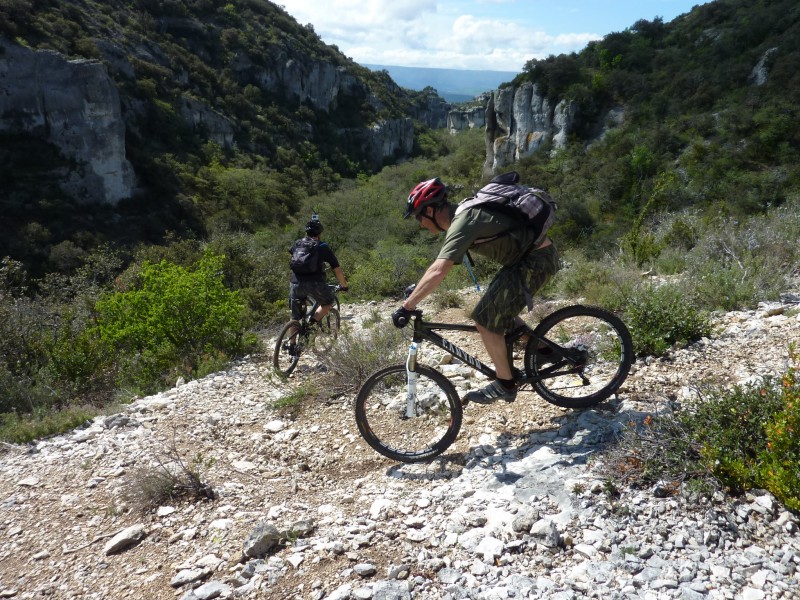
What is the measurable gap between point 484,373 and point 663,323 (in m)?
1.95

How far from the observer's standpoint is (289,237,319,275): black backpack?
233 inches

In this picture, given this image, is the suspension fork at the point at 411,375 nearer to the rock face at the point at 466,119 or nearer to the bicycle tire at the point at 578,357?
the bicycle tire at the point at 578,357

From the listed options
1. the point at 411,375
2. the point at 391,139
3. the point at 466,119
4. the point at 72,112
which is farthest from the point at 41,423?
the point at 466,119

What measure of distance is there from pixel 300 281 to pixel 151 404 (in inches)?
86.5

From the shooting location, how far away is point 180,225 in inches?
1435

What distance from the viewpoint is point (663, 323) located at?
422 cm

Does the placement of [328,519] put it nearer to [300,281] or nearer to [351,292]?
[300,281]

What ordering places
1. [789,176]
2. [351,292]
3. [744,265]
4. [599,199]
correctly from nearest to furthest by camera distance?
[744,265], [351,292], [789,176], [599,199]

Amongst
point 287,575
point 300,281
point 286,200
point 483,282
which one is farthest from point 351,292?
point 286,200

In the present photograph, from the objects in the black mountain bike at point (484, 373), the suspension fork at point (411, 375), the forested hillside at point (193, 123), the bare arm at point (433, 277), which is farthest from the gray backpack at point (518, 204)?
the forested hillside at point (193, 123)

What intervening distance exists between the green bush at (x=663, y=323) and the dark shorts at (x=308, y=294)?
355 cm

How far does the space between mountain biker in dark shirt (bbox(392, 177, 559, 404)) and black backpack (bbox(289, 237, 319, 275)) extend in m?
2.89

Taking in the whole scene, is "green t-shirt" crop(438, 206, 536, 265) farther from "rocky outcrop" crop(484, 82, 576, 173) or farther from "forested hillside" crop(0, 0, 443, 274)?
"rocky outcrop" crop(484, 82, 576, 173)

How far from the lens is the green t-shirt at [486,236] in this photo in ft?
9.44
